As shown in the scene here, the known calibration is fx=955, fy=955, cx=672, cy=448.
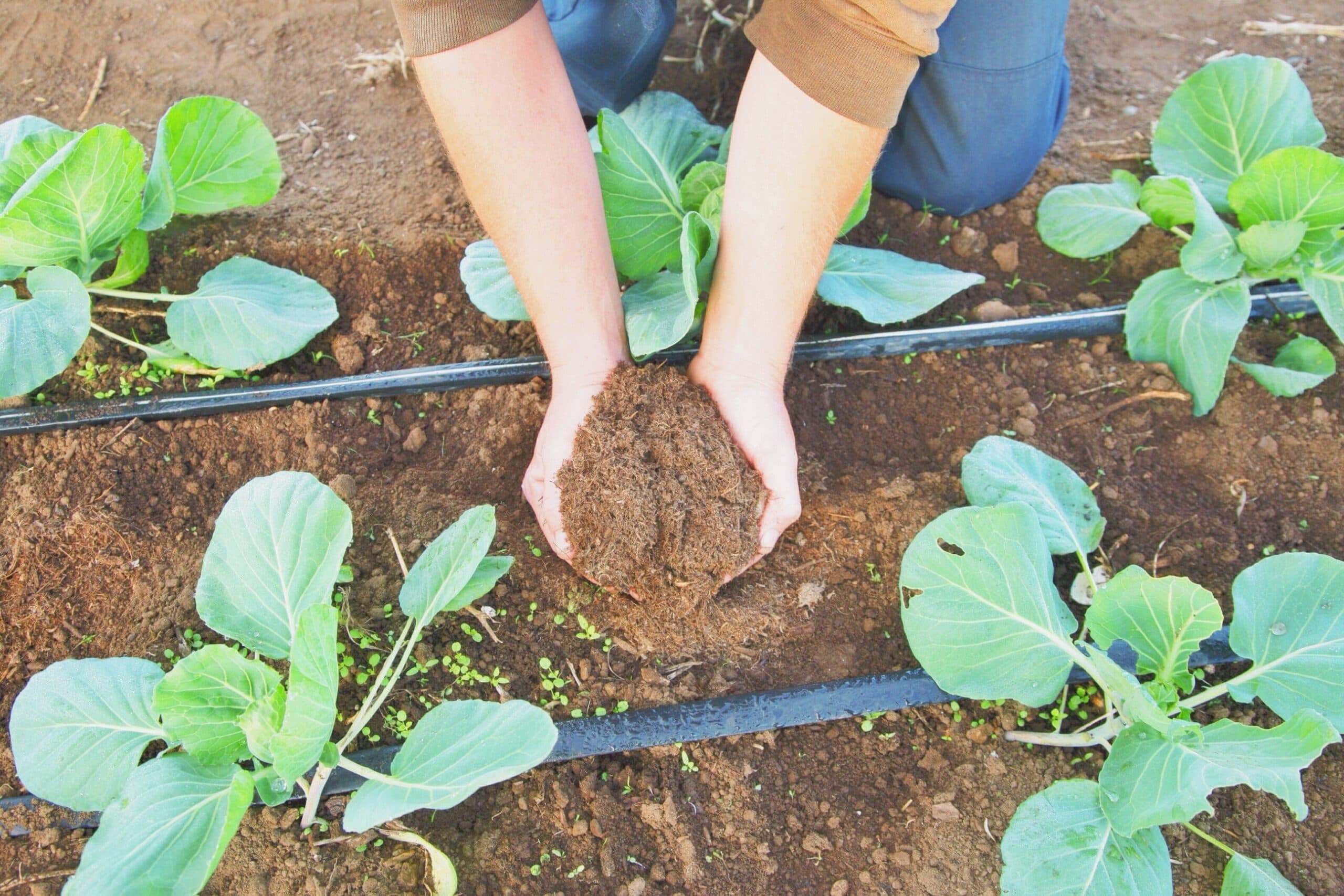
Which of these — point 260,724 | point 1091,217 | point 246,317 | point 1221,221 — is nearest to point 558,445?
point 260,724

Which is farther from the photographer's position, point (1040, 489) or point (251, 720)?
point (1040, 489)

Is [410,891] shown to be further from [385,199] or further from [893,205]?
[893,205]

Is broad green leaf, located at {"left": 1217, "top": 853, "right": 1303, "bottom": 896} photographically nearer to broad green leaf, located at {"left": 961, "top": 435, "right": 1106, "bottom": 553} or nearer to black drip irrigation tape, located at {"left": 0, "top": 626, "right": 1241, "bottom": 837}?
black drip irrigation tape, located at {"left": 0, "top": 626, "right": 1241, "bottom": 837}

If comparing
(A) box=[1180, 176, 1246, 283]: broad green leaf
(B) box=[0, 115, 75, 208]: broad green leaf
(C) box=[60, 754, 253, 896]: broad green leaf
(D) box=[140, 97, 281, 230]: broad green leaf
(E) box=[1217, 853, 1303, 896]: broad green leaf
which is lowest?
(E) box=[1217, 853, 1303, 896]: broad green leaf

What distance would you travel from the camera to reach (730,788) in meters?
1.40

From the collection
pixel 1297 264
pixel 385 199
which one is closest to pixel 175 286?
pixel 385 199

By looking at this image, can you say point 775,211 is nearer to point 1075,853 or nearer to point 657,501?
point 657,501

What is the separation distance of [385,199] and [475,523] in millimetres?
1024

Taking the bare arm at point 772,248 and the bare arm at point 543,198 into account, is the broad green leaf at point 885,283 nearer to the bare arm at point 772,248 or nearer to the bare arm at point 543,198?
the bare arm at point 772,248

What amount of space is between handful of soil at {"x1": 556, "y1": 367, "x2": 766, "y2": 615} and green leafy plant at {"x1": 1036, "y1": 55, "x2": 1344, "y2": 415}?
2.94 feet

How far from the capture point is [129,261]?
175 centimetres

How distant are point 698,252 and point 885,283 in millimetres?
395

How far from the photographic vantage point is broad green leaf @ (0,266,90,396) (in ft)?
4.99

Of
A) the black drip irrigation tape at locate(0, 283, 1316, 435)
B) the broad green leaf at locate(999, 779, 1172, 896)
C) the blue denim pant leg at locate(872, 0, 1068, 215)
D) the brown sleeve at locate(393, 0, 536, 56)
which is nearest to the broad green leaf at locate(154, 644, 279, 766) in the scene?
the black drip irrigation tape at locate(0, 283, 1316, 435)
